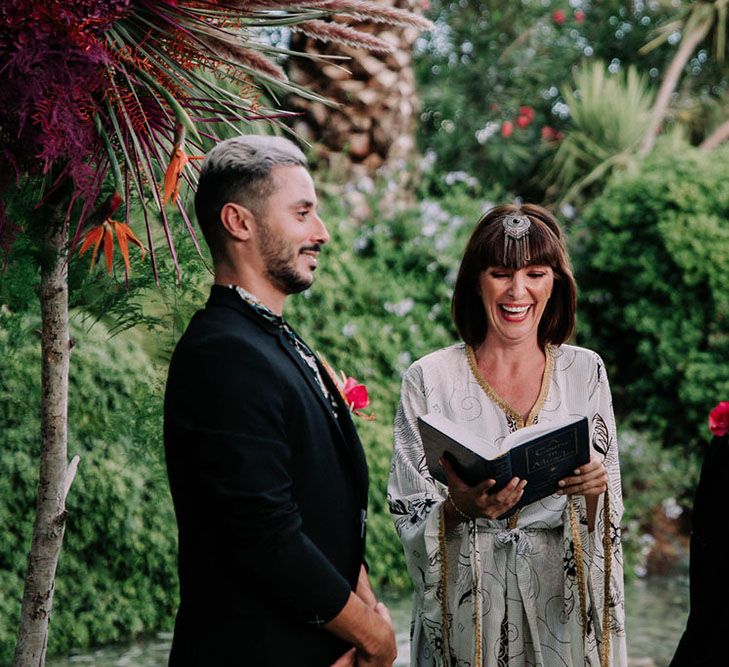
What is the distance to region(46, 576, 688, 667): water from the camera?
5363mm

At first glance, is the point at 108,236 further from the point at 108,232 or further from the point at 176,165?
the point at 176,165

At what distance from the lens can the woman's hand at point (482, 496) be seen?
2666 millimetres

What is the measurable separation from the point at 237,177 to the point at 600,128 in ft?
27.7

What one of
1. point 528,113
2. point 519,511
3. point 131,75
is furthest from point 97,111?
point 528,113

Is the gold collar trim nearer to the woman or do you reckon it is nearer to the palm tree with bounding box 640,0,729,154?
the woman

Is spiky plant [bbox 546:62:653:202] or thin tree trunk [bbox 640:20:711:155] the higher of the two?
thin tree trunk [bbox 640:20:711:155]

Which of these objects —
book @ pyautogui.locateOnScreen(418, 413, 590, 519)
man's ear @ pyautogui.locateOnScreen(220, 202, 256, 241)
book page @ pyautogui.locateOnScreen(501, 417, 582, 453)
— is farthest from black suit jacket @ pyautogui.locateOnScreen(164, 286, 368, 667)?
book page @ pyautogui.locateOnScreen(501, 417, 582, 453)

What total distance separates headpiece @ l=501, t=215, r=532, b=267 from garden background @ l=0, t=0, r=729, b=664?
901 mm

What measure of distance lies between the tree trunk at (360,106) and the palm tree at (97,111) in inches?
185

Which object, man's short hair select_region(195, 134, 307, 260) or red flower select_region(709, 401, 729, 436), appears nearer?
man's short hair select_region(195, 134, 307, 260)

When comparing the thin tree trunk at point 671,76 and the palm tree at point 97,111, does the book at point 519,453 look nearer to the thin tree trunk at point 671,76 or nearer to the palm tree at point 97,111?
the palm tree at point 97,111

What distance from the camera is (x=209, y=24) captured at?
2.89 metres

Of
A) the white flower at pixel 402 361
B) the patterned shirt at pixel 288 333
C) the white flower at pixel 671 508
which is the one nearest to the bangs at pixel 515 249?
the patterned shirt at pixel 288 333

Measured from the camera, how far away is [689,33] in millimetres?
10773
